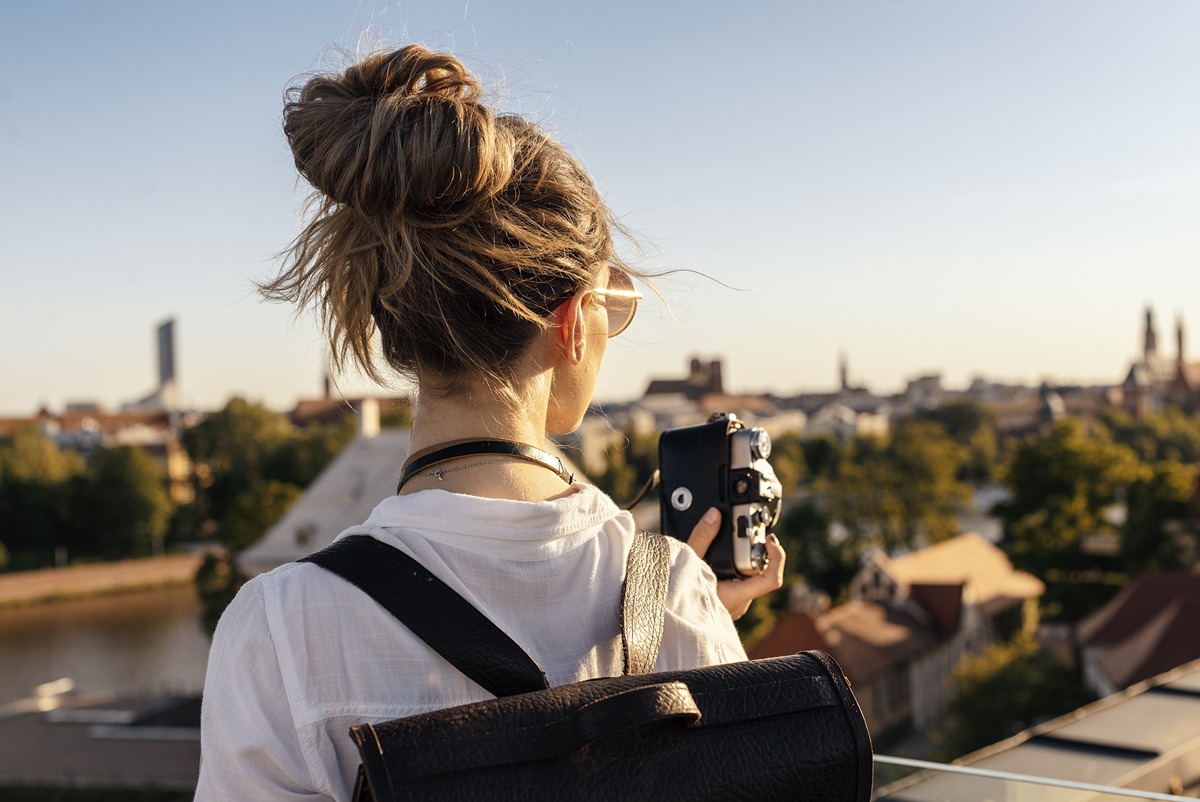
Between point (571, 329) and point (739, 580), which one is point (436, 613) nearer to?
point (571, 329)

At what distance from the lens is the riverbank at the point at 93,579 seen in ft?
110

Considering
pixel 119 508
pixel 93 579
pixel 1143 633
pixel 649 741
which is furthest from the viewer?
pixel 119 508

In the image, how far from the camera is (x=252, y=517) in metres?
21.5

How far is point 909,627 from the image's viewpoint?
20500 millimetres

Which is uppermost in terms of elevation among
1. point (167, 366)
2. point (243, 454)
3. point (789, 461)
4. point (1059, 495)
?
point (167, 366)

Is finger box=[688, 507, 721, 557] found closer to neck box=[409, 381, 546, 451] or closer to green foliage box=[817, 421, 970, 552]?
neck box=[409, 381, 546, 451]

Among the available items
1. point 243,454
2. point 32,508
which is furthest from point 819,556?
point 32,508

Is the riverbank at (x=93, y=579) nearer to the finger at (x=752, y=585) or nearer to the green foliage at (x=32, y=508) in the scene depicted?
the green foliage at (x=32, y=508)

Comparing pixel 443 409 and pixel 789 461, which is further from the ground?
pixel 443 409

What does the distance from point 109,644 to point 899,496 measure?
1931 centimetres

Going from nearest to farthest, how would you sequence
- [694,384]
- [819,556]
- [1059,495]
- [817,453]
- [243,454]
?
[1059,495], [819,556], [243,454], [817,453], [694,384]

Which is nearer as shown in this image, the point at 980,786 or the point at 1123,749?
the point at 980,786

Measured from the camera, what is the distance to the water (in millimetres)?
24047

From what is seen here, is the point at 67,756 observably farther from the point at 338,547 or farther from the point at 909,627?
the point at 338,547
